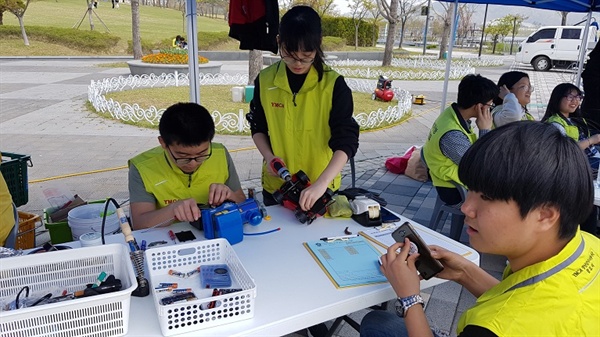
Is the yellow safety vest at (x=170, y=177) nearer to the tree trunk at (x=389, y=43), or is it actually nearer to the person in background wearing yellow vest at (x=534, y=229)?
the person in background wearing yellow vest at (x=534, y=229)

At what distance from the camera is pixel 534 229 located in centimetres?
96

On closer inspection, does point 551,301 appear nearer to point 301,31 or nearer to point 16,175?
point 301,31

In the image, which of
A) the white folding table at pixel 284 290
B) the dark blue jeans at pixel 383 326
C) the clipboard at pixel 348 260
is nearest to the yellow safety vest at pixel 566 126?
the white folding table at pixel 284 290

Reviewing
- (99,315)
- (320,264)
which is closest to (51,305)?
(99,315)

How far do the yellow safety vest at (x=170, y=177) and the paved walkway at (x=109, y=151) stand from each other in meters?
1.10

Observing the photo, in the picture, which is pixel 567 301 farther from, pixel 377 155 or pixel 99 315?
pixel 377 155

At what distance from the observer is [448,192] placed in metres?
2.95

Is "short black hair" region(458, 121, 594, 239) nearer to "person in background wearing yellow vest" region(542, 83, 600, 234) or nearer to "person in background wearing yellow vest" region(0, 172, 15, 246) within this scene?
"person in background wearing yellow vest" region(0, 172, 15, 246)

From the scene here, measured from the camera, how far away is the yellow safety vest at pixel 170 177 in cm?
195

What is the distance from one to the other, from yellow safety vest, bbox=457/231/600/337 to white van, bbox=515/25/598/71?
1938 cm

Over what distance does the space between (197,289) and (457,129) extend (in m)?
2.09

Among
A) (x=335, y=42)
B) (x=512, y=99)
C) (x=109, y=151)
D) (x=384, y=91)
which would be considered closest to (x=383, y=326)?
(x=512, y=99)

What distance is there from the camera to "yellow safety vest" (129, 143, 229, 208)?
1.95 m

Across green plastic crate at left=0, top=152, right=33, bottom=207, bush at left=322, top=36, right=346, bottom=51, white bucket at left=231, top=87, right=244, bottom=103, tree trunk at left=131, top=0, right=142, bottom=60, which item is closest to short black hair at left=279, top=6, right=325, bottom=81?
green plastic crate at left=0, top=152, right=33, bottom=207
